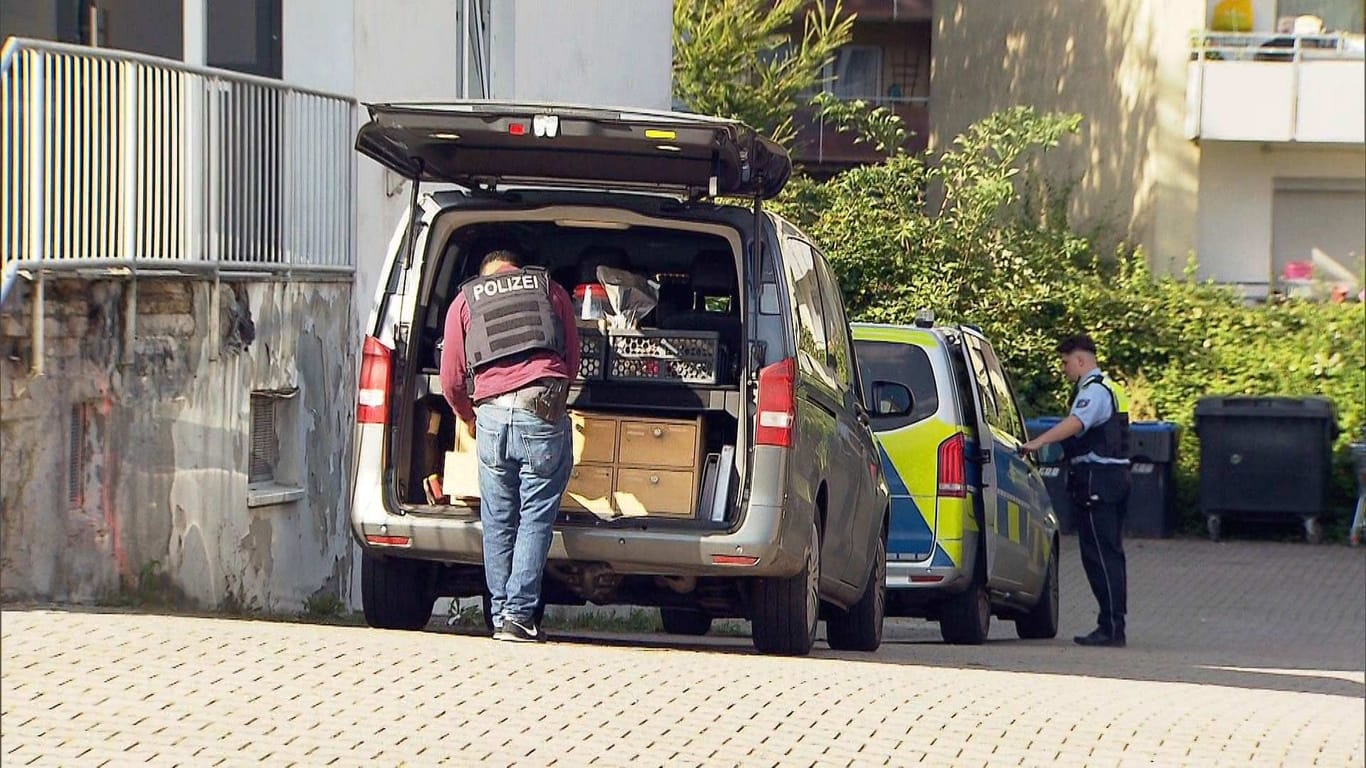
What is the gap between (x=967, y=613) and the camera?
1191 centimetres

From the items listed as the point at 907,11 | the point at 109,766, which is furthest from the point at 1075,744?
the point at 907,11

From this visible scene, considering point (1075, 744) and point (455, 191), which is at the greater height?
point (455, 191)

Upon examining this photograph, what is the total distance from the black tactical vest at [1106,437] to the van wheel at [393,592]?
5317 millimetres

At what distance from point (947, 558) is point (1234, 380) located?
11.3 metres

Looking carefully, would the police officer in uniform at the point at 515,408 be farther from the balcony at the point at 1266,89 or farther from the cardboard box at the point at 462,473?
the balcony at the point at 1266,89

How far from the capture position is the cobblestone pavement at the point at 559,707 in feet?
20.2

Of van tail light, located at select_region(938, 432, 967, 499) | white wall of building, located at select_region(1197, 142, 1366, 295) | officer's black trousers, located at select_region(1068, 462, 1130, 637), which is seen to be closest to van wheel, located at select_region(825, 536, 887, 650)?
van tail light, located at select_region(938, 432, 967, 499)

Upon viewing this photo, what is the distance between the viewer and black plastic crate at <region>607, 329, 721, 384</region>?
8.58 m

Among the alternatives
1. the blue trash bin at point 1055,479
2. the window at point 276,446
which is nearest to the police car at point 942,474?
the window at point 276,446

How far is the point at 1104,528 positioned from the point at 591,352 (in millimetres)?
5212

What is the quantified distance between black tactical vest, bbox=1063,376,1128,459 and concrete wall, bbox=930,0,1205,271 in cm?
1265

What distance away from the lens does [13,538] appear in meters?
9.20

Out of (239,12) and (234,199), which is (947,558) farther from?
(239,12)

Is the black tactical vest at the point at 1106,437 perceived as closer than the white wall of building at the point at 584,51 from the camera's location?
Yes
